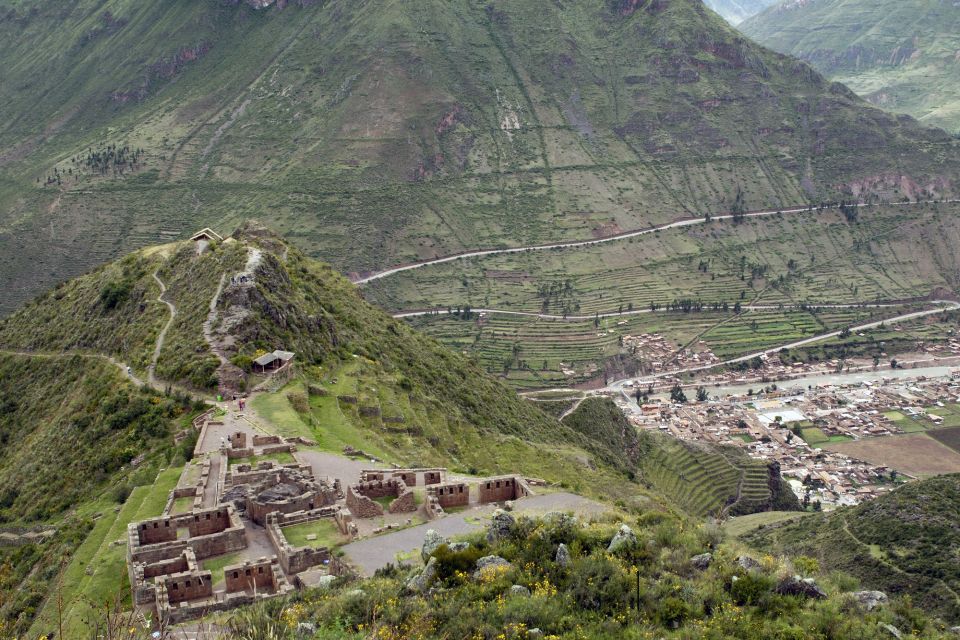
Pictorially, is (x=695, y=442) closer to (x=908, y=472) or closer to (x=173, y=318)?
(x=908, y=472)

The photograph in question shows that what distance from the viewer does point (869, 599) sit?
3033 centimetres

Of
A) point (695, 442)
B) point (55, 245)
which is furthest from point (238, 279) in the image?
point (55, 245)

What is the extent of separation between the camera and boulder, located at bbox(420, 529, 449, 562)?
1304 inches

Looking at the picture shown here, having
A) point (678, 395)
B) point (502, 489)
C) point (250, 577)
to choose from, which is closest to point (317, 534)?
point (250, 577)

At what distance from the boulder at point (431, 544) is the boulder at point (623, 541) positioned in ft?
20.8

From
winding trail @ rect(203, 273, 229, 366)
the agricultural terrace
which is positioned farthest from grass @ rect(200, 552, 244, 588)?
the agricultural terrace

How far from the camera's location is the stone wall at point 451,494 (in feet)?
140

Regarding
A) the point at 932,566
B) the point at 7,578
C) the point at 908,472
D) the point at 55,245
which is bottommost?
the point at 908,472

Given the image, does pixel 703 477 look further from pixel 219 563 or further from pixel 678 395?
pixel 219 563

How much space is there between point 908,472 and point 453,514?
92.3 metres

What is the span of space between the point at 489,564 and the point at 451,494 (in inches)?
467

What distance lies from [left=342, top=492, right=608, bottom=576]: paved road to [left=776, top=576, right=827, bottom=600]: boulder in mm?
10332

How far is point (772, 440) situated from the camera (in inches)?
4850

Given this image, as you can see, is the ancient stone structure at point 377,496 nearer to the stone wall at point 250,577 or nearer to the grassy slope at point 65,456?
the stone wall at point 250,577
